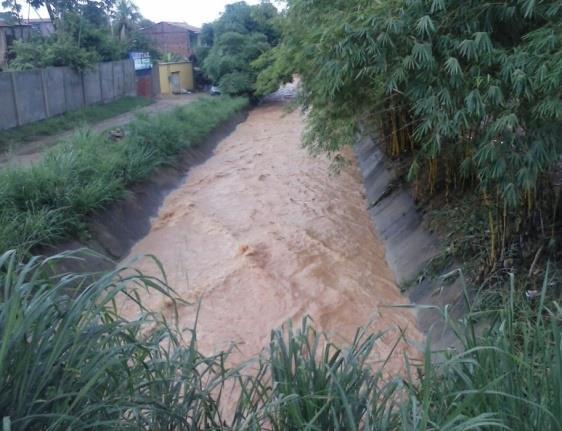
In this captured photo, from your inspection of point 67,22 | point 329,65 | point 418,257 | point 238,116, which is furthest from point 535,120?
point 67,22

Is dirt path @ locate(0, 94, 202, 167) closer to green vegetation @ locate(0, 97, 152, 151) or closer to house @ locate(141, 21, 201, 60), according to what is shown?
green vegetation @ locate(0, 97, 152, 151)

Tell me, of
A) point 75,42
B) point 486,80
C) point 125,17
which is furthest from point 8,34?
point 486,80

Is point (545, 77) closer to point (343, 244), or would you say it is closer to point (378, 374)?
point (378, 374)

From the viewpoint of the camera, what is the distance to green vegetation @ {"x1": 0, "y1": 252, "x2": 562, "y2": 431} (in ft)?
8.36

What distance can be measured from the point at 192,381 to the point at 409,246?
6506mm

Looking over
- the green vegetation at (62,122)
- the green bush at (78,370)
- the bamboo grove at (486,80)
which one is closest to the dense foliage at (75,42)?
the green vegetation at (62,122)

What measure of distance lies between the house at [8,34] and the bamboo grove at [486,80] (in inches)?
950

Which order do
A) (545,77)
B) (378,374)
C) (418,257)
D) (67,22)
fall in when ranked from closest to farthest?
1. (378,374)
2. (545,77)
3. (418,257)
4. (67,22)

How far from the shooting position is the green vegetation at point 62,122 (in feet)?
54.9

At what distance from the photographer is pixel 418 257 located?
8734 millimetres

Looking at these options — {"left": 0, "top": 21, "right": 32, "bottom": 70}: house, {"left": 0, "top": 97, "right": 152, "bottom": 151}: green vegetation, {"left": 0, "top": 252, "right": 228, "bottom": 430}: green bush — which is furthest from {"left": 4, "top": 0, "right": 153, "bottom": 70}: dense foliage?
{"left": 0, "top": 252, "right": 228, "bottom": 430}: green bush

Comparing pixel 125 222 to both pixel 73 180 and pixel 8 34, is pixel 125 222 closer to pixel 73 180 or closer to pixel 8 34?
pixel 73 180

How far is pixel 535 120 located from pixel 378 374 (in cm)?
301

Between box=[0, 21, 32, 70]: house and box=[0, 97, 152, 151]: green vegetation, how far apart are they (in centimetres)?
531
